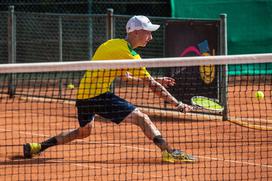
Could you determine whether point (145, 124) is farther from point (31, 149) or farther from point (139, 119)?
point (31, 149)

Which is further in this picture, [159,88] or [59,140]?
[59,140]

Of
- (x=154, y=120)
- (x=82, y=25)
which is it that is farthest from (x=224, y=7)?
(x=154, y=120)

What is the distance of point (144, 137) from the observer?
390 inches

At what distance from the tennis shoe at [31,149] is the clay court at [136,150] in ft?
0.26

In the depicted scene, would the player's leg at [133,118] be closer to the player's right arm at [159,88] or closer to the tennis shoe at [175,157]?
the tennis shoe at [175,157]

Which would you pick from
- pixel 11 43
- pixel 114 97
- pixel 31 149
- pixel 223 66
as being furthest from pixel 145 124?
pixel 11 43

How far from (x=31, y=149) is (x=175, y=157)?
155 cm

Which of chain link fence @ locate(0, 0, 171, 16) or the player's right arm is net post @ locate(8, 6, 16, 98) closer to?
chain link fence @ locate(0, 0, 171, 16)

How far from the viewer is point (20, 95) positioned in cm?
1417

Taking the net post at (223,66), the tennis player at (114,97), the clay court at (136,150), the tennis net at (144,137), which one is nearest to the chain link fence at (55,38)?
the tennis net at (144,137)

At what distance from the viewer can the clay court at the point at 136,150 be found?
762 cm

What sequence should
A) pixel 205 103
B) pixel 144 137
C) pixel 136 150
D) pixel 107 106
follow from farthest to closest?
pixel 205 103
pixel 144 137
pixel 136 150
pixel 107 106

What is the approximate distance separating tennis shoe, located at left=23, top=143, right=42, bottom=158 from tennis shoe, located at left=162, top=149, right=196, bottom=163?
1364 millimetres

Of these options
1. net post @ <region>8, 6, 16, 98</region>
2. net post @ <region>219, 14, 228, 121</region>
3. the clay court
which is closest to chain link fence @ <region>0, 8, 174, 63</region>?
Answer: net post @ <region>8, 6, 16, 98</region>
